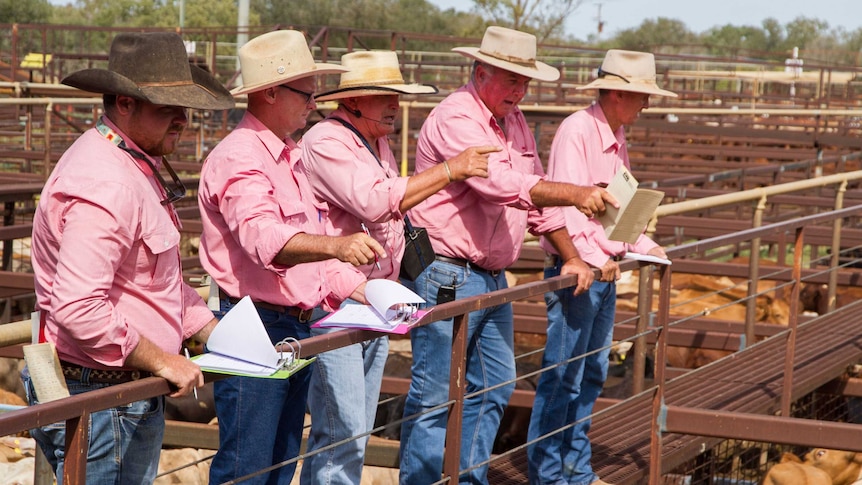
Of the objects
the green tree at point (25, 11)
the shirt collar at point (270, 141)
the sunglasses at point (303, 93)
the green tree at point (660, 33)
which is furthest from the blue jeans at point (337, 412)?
the green tree at point (660, 33)

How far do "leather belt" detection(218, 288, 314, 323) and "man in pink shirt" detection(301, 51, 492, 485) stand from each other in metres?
0.14

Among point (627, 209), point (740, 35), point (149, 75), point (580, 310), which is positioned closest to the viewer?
point (149, 75)

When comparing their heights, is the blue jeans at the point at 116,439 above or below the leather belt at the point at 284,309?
below

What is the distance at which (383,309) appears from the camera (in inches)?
119

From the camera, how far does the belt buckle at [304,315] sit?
3438 mm

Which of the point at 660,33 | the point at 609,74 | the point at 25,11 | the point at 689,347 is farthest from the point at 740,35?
the point at 609,74

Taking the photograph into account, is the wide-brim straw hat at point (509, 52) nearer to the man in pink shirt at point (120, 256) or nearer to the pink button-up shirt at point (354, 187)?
the pink button-up shirt at point (354, 187)

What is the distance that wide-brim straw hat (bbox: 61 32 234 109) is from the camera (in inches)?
108

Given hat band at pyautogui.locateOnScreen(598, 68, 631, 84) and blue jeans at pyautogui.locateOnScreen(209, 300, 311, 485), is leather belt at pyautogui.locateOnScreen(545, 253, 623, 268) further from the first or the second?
blue jeans at pyautogui.locateOnScreen(209, 300, 311, 485)

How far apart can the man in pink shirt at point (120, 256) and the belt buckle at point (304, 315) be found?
553 millimetres

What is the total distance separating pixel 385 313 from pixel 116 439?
779mm

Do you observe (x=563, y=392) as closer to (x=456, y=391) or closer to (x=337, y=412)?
(x=456, y=391)

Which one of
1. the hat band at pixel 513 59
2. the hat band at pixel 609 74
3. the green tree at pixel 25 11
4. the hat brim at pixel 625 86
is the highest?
the green tree at pixel 25 11

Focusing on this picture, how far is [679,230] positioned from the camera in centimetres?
1112
